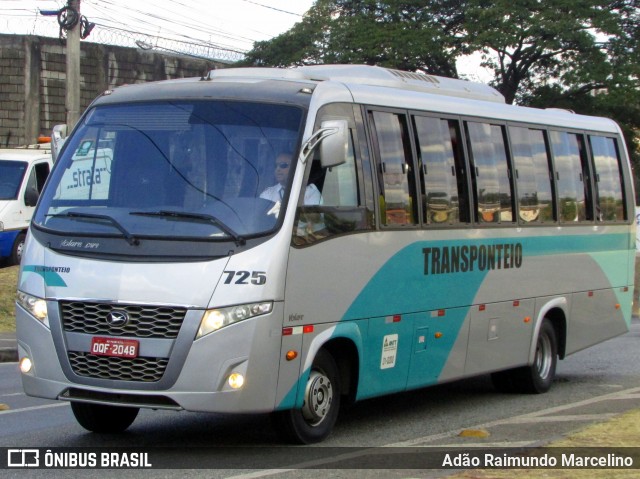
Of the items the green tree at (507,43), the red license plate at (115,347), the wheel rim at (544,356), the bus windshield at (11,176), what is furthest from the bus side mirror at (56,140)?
the green tree at (507,43)

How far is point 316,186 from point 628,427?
3.30m

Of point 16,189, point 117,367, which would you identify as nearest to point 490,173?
point 117,367

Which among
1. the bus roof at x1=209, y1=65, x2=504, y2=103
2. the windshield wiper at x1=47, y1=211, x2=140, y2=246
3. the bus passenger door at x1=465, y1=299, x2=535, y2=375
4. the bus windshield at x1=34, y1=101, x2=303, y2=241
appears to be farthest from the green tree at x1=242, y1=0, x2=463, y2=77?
the windshield wiper at x1=47, y1=211, x2=140, y2=246

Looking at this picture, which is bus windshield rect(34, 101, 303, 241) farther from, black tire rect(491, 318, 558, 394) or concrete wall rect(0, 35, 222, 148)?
concrete wall rect(0, 35, 222, 148)

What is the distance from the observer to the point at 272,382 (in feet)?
27.4

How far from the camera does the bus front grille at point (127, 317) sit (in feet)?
26.6

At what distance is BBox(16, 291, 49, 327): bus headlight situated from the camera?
8.51 m

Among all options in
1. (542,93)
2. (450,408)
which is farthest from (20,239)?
(542,93)

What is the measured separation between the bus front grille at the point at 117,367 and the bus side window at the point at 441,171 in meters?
3.42

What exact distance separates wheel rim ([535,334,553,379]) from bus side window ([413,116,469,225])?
8.09ft

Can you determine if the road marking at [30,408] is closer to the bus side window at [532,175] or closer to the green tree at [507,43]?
the bus side window at [532,175]

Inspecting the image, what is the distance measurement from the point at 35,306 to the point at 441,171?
420 centimetres

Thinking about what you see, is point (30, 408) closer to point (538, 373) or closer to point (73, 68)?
point (538, 373)

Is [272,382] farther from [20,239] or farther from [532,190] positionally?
[20,239]
